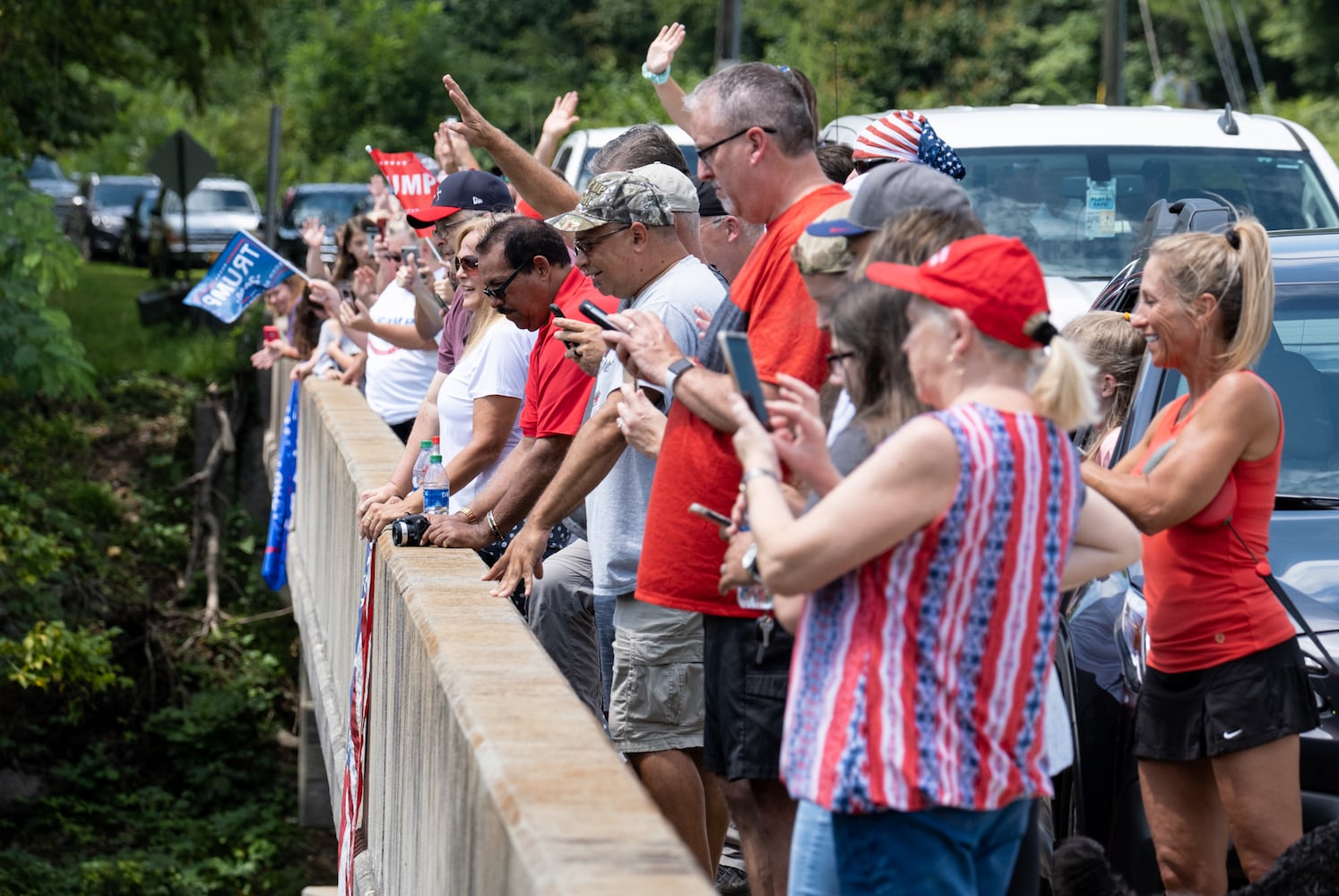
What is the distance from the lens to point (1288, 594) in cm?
432

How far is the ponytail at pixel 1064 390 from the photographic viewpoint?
9.48ft

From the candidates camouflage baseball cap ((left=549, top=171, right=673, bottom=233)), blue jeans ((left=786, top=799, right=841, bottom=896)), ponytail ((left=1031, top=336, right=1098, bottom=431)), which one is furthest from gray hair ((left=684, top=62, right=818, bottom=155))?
blue jeans ((left=786, top=799, right=841, bottom=896))

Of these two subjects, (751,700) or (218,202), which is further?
(218,202)

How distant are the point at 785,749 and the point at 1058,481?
63 centimetres

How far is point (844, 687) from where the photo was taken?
294 centimetres

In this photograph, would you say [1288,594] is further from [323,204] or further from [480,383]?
[323,204]

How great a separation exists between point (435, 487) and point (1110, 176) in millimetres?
3591

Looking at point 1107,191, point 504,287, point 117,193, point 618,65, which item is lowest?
point 117,193

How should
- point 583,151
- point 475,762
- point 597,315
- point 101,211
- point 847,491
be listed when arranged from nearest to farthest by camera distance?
1. point 847,491
2. point 475,762
3. point 597,315
4. point 583,151
5. point 101,211

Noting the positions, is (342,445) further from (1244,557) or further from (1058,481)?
(1058,481)

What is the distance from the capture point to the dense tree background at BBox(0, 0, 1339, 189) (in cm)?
3794

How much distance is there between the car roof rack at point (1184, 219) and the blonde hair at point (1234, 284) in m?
0.34

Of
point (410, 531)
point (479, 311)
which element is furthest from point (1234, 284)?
point (479, 311)

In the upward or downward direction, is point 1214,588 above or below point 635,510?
above
